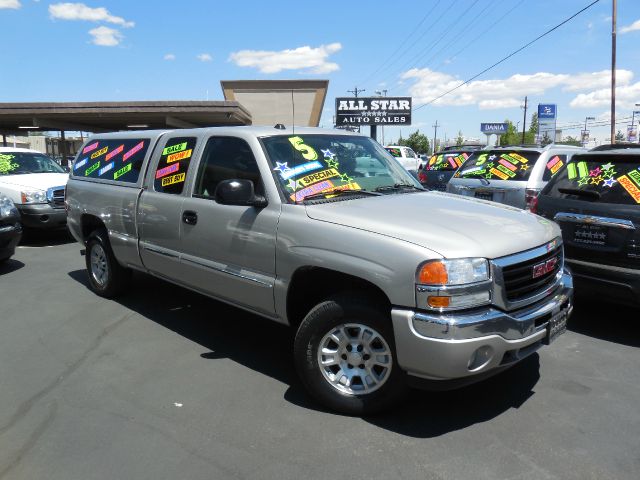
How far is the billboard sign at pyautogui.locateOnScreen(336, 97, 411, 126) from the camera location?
37406 mm

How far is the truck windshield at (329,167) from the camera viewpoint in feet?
13.0

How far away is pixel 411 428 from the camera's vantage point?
333cm

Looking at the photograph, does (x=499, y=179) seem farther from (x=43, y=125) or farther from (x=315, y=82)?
(x=315, y=82)

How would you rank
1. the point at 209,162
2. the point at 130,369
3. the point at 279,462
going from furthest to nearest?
the point at 209,162, the point at 130,369, the point at 279,462

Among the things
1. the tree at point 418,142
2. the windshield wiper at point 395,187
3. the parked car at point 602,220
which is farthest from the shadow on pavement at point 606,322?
the tree at point 418,142

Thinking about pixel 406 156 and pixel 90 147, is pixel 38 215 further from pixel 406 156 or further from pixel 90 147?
pixel 406 156

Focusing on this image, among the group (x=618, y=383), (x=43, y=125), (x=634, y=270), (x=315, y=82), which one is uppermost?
(x=315, y=82)

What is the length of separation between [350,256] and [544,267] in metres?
1.32

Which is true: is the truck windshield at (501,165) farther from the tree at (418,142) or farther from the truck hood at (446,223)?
the tree at (418,142)

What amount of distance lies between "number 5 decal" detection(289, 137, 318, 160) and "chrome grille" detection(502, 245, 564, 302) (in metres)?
1.76

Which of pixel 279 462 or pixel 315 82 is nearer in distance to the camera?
pixel 279 462

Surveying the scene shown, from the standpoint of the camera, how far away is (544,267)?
351cm

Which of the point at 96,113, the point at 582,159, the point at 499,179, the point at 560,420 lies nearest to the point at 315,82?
the point at 96,113

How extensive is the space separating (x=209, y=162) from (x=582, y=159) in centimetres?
364
